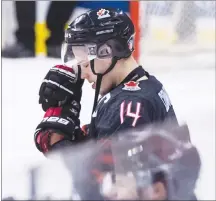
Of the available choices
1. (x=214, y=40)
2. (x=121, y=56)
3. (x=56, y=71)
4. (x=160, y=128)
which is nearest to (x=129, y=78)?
(x=121, y=56)

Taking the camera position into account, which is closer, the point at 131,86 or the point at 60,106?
the point at 131,86

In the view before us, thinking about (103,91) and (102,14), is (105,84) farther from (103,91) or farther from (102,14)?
(102,14)

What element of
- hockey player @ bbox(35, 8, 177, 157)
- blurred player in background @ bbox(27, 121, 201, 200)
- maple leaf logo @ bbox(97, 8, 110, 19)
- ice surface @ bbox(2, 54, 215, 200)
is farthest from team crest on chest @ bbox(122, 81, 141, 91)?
ice surface @ bbox(2, 54, 215, 200)

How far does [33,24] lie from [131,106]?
3.96 m

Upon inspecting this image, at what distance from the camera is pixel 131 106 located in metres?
1.23

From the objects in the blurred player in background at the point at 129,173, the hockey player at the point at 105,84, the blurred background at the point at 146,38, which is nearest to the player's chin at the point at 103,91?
the hockey player at the point at 105,84

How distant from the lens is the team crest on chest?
4.22ft

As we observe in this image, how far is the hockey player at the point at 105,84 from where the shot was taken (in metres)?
1.24

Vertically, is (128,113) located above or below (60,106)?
above

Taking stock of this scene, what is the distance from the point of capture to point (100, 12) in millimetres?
1412

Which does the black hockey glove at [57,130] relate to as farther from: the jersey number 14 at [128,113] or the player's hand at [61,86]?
the jersey number 14 at [128,113]

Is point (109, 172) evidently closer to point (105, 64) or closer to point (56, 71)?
point (105, 64)

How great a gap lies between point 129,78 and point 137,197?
0.57m

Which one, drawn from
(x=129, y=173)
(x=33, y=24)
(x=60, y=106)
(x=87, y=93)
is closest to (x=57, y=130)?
(x=60, y=106)
